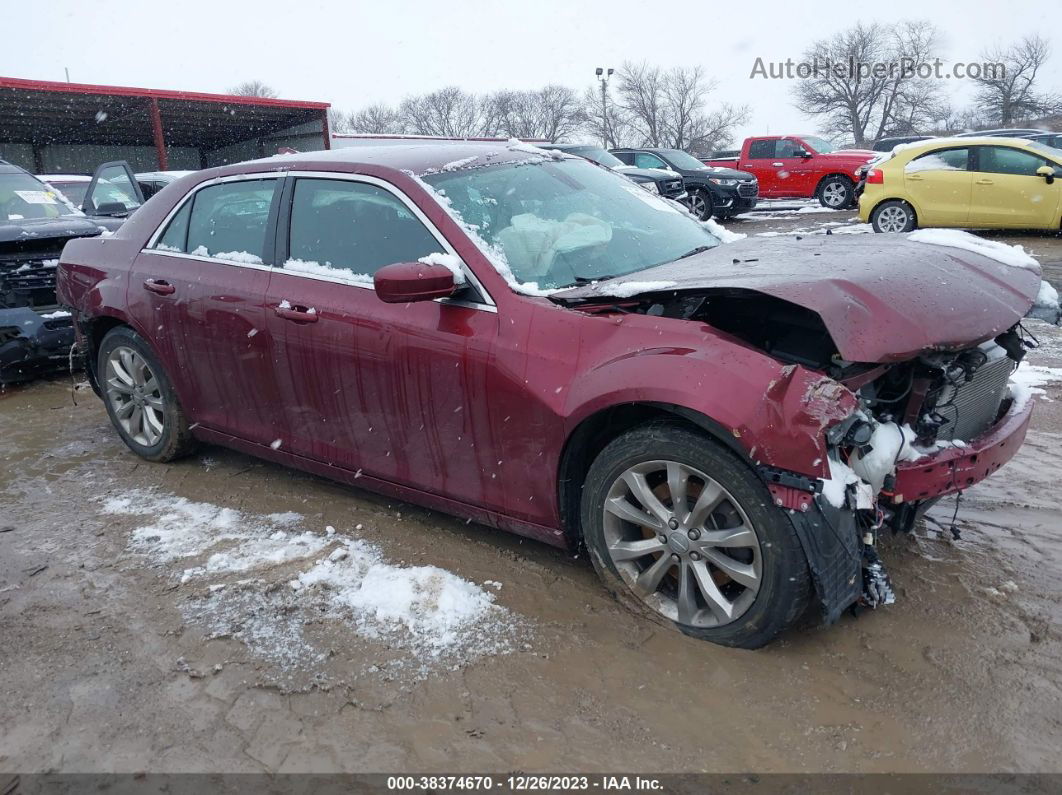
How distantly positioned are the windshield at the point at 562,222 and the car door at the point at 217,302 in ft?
3.36

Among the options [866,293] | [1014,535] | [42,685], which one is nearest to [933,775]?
[866,293]

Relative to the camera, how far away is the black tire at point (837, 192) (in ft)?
60.7

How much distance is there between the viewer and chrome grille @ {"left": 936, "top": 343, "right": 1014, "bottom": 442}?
288 cm

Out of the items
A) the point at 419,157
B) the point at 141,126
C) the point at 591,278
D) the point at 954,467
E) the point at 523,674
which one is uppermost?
the point at 141,126

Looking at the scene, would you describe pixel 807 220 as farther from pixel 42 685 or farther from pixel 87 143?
pixel 87 143

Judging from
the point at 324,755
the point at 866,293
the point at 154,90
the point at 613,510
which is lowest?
the point at 324,755

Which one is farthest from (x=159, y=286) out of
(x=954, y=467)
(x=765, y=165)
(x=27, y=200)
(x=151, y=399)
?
(x=765, y=165)

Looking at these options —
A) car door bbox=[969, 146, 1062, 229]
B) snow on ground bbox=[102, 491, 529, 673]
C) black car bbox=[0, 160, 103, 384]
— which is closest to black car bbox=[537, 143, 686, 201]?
car door bbox=[969, 146, 1062, 229]

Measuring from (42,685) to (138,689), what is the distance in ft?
1.13

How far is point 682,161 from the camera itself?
1809 centimetres

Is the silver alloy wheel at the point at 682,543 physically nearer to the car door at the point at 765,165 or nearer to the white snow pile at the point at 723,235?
the white snow pile at the point at 723,235

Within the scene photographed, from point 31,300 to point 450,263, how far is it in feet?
15.7

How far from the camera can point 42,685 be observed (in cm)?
279

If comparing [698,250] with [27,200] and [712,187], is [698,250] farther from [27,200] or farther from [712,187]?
[712,187]
